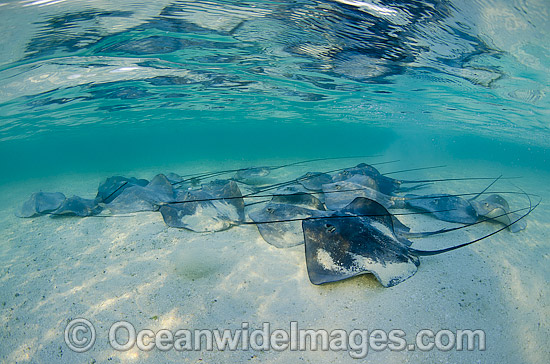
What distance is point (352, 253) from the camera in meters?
3.61

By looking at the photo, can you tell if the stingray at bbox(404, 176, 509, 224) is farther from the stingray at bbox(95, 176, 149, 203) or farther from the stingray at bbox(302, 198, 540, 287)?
the stingray at bbox(95, 176, 149, 203)

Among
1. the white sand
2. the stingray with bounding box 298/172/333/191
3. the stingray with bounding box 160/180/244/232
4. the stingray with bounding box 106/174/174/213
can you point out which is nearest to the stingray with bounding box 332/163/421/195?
the stingray with bounding box 298/172/333/191

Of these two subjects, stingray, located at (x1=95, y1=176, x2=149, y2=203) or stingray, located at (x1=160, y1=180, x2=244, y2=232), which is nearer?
stingray, located at (x1=160, y1=180, x2=244, y2=232)

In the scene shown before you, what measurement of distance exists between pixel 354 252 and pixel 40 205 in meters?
9.47

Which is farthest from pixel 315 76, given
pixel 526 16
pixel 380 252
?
pixel 380 252

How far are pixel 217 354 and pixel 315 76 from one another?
11.8 m

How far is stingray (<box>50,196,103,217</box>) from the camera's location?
6.84 metres

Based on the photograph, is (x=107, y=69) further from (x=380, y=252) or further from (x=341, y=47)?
(x=380, y=252)

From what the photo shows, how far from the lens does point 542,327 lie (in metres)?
3.48

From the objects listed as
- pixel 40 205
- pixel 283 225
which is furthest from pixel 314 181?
pixel 40 205

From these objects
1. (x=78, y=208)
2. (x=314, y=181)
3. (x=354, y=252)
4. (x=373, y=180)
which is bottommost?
(x=78, y=208)

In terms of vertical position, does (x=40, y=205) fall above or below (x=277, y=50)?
below

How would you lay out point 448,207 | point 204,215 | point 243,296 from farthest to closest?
point 448,207 < point 204,215 < point 243,296

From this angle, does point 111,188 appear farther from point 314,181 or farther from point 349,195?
point 349,195
